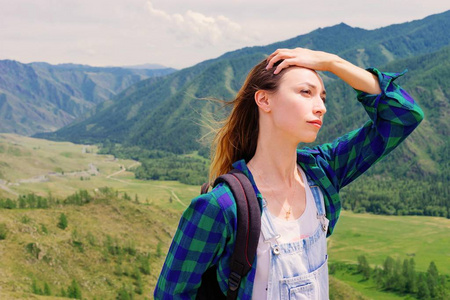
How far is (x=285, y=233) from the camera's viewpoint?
3832mm

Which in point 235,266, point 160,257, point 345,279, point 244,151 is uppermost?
point 244,151

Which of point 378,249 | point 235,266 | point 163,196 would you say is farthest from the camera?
point 163,196

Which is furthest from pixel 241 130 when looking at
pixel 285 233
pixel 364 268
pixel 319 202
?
pixel 364 268

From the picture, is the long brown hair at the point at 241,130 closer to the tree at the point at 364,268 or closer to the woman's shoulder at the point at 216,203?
the woman's shoulder at the point at 216,203

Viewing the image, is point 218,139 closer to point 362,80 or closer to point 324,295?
point 362,80

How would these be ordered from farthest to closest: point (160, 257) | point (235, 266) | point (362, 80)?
1. point (160, 257)
2. point (362, 80)
3. point (235, 266)

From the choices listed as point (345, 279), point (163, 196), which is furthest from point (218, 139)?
point (163, 196)

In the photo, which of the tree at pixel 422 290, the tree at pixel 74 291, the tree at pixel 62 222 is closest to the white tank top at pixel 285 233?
the tree at pixel 74 291

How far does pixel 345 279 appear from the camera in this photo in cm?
9400

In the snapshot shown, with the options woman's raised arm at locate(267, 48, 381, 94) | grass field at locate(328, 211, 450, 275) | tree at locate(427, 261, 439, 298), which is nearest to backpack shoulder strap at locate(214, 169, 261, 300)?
woman's raised arm at locate(267, 48, 381, 94)

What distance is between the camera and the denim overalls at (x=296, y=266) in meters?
3.65

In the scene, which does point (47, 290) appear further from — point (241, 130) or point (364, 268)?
point (364, 268)

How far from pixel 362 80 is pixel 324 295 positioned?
191cm

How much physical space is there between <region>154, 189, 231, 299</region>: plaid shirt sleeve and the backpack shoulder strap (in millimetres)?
114
